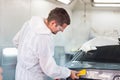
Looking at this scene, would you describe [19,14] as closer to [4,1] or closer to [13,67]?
[4,1]

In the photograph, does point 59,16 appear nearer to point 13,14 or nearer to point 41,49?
point 41,49

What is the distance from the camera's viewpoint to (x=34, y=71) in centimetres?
267

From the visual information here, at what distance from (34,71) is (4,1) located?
1.56m

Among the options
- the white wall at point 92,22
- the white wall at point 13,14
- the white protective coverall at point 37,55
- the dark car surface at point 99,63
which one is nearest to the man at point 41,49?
the white protective coverall at point 37,55

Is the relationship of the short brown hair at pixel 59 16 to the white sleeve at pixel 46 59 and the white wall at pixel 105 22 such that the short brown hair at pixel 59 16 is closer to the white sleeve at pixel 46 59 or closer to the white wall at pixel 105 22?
the white sleeve at pixel 46 59

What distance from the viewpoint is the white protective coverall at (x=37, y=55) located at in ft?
8.27

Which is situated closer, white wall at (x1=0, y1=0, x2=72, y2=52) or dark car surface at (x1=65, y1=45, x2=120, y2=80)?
dark car surface at (x1=65, y1=45, x2=120, y2=80)

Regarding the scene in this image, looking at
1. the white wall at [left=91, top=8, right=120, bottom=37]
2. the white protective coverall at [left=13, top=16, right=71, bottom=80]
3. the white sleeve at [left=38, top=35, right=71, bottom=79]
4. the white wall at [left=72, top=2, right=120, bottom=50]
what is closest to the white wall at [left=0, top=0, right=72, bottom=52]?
the white protective coverall at [left=13, top=16, right=71, bottom=80]

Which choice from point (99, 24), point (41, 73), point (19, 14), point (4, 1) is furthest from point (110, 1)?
point (41, 73)

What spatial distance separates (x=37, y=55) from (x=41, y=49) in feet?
0.32

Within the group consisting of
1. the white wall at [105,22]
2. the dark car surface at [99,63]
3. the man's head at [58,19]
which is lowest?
the dark car surface at [99,63]

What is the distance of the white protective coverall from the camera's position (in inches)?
99.2

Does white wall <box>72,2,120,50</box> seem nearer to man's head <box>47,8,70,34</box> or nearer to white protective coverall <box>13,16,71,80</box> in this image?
white protective coverall <box>13,16,71,80</box>

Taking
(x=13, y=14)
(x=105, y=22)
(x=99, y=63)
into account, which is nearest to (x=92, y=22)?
(x=105, y=22)
